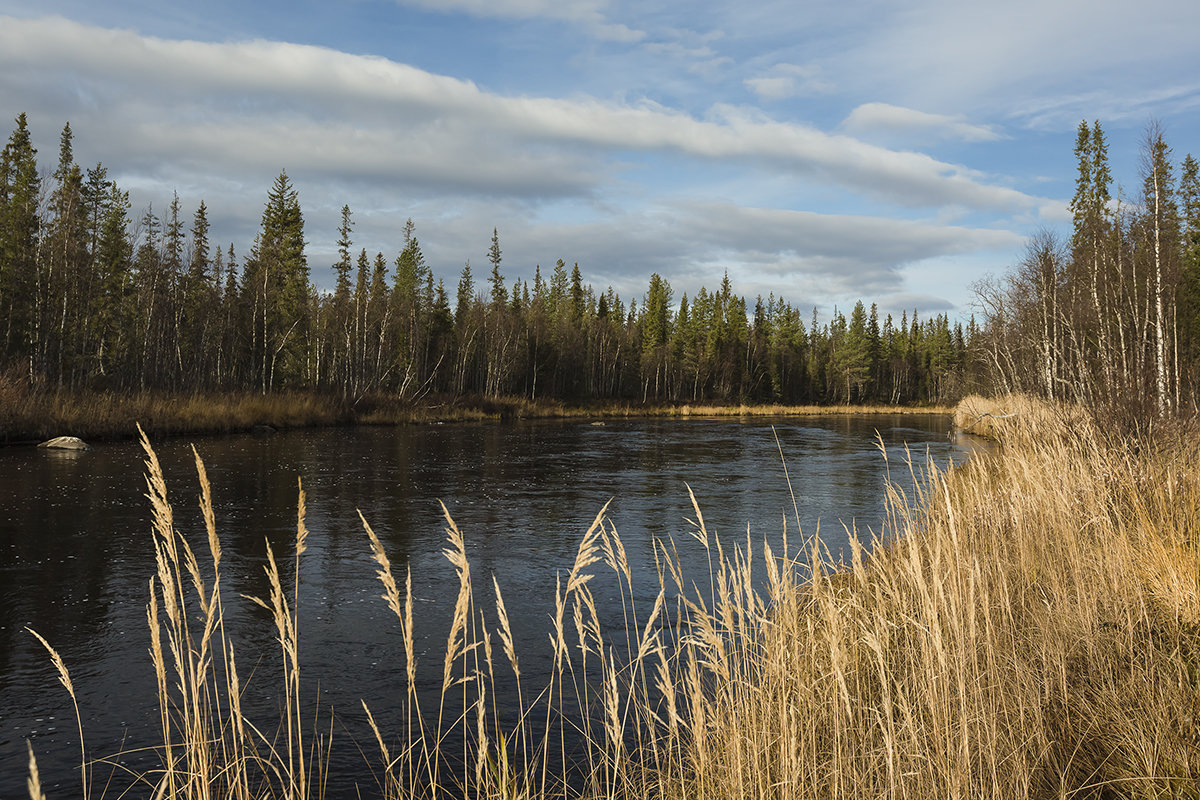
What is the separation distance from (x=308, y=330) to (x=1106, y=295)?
4433cm

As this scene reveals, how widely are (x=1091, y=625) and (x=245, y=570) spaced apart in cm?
913

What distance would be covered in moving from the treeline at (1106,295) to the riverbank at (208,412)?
1065 inches

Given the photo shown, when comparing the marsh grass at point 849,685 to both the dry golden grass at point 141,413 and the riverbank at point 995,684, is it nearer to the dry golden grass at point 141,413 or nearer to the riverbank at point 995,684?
the riverbank at point 995,684

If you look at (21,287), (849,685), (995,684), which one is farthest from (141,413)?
(995,684)

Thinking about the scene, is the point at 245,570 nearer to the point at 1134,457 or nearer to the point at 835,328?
the point at 1134,457

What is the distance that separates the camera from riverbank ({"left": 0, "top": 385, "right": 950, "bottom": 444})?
22531 mm

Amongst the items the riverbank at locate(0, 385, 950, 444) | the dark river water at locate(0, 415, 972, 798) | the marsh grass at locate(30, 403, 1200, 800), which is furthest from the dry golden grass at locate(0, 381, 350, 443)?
the marsh grass at locate(30, 403, 1200, 800)

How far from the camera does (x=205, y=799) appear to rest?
8.22 ft

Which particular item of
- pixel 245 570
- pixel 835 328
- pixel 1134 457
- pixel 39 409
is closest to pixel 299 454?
pixel 39 409

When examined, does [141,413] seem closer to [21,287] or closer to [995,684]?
[21,287]

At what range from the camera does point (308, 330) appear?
49875mm

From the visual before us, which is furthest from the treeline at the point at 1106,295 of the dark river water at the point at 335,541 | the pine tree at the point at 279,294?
the pine tree at the point at 279,294

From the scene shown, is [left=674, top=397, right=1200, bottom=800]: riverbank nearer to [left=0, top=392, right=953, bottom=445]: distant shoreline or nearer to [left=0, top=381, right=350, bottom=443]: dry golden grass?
[left=0, top=392, right=953, bottom=445]: distant shoreline

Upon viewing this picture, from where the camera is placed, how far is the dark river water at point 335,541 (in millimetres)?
5781
